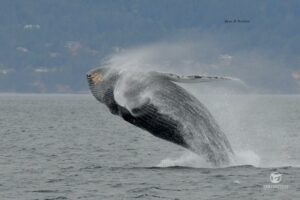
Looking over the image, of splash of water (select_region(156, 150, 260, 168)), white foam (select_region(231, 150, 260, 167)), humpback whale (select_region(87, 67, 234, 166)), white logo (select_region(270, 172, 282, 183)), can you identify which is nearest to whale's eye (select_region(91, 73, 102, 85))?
humpback whale (select_region(87, 67, 234, 166))

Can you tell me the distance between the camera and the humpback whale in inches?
984

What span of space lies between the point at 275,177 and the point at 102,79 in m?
6.53

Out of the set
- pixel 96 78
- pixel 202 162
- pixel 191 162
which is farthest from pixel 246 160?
pixel 96 78

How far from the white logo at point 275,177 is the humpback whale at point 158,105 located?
231 centimetres

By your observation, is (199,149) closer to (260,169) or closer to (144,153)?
(260,169)

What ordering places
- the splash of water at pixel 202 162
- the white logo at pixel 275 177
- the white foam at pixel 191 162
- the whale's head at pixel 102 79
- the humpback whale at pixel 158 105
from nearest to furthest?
the humpback whale at pixel 158 105, the whale's head at pixel 102 79, the white logo at pixel 275 177, the white foam at pixel 191 162, the splash of water at pixel 202 162

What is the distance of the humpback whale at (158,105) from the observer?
25.0m

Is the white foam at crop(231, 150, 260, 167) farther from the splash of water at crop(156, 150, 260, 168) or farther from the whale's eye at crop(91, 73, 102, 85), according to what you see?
the whale's eye at crop(91, 73, 102, 85)

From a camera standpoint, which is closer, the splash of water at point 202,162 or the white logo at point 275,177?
the white logo at point 275,177

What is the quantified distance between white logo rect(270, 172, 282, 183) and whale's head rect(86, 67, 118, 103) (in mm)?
6019

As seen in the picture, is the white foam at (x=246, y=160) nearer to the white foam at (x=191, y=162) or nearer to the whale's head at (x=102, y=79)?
the white foam at (x=191, y=162)

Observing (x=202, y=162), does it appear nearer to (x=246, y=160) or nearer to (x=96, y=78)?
(x=246, y=160)

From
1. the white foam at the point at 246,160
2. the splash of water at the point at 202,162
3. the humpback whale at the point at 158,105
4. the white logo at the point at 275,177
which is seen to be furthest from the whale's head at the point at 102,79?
the white logo at the point at 275,177

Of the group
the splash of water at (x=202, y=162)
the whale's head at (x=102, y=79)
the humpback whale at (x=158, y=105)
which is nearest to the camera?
the humpback whale at (x=158, y=105)
